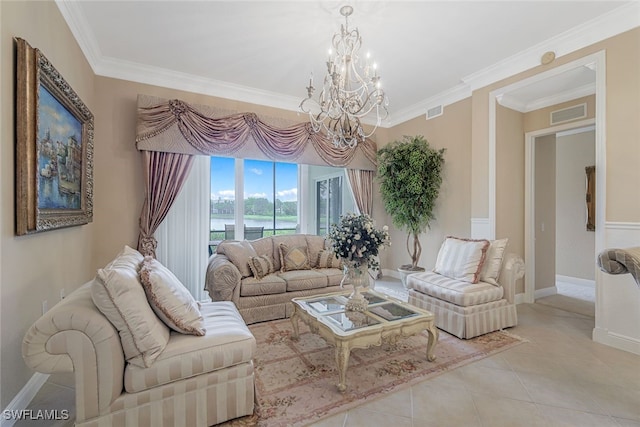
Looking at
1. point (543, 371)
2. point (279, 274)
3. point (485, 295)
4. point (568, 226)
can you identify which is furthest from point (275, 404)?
point (568, 226)

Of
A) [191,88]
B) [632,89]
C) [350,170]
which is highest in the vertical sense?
[191,88]

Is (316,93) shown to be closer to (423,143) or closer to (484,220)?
(423,143)

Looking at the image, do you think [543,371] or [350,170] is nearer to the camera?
[543,371]

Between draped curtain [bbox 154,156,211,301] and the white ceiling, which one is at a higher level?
the white ceiling

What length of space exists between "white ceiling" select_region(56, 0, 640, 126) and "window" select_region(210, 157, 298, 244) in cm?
119

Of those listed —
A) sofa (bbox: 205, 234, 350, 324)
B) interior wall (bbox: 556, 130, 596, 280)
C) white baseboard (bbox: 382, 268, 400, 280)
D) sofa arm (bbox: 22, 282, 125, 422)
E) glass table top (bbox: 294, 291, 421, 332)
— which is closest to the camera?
sofa arm (bbox: 22, 282, 125, 422)

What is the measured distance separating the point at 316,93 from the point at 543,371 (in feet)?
14.1

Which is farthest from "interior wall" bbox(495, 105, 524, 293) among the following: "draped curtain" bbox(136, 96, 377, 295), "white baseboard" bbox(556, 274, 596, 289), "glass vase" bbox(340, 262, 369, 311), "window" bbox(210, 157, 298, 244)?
"window" bbox(210, 157, 298, 244)

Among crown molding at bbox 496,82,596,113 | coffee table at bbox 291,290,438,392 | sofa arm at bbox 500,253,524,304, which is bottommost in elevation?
coffee table at bbox 291,290,438,392

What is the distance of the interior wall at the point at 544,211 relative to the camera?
14.0 ft

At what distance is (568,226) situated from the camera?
5344 mm

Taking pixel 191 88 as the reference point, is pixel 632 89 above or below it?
below

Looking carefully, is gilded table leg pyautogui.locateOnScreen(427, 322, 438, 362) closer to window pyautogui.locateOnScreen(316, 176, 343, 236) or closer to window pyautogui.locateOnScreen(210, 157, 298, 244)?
window pyautogui.locateOnScreen(210, 157, 298, 244)

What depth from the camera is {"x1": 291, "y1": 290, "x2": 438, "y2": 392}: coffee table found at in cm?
205
